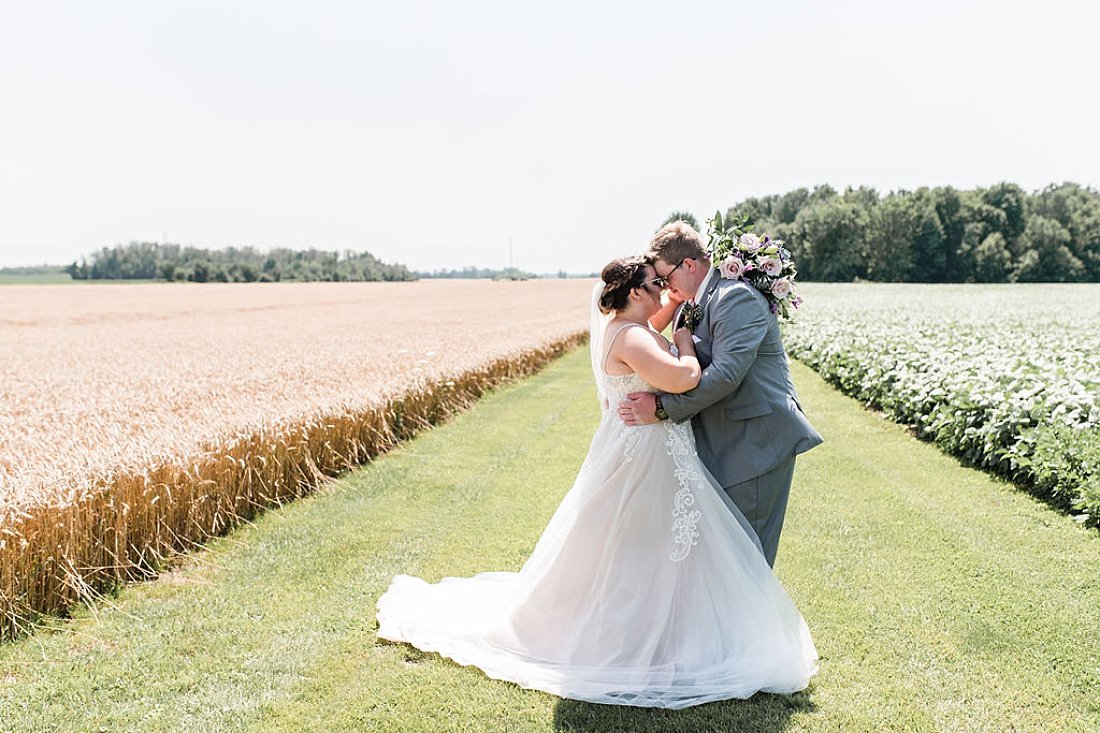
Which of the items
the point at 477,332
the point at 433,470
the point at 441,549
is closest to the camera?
the point at 441,549

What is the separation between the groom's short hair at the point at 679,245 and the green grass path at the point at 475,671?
2.42 m

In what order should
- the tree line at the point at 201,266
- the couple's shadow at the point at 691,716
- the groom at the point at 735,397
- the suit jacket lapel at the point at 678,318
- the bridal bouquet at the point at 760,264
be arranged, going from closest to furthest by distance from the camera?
1. the couple's shadow at the point at 691,716
2. the groom at the point at 735,397
3. the bridal bouquet at the point at 760,264
4. the suit jacket lapel at the point at 678,318
5. the tree line at the point at 201,266

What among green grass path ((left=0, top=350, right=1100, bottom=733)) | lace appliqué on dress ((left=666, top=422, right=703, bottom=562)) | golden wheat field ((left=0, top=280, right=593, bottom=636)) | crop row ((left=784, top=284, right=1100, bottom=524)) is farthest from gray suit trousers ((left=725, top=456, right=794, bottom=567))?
golden wheat field ((left=0, top=280, right=593, bottom=636))

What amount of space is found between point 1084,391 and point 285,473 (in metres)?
9.00

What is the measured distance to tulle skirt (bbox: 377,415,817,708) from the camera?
14.2 feet

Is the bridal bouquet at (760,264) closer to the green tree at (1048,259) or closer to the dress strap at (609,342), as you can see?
the dress strap at (609,342)

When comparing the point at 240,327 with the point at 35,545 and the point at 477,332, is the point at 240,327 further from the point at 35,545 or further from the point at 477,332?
the point at 35,545

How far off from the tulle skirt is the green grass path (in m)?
0.15

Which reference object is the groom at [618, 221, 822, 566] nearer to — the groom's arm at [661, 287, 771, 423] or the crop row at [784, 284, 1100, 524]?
the groom's arm at [661, 287, 771, 423]

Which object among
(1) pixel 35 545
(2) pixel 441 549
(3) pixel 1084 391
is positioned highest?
(3) pixel 1084 391

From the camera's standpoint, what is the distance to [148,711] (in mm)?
4289

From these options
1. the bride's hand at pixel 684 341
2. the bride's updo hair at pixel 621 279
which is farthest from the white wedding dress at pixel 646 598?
the bride's updo hair at pixel 621 279

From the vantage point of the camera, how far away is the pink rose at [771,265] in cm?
442

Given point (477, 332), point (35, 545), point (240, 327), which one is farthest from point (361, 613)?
point (240, 327)
